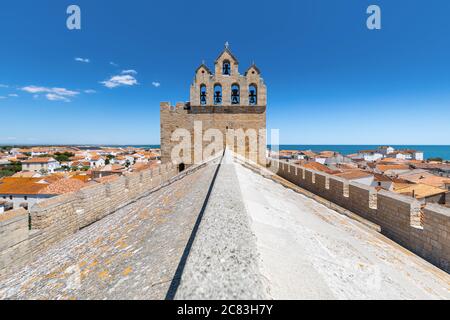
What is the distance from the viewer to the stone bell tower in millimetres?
14398

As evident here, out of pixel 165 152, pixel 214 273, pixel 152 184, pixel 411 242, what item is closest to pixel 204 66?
pixel 165 152

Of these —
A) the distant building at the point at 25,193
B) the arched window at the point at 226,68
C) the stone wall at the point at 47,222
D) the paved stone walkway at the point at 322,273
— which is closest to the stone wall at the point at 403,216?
the paved stone walkway at the point at 322,273

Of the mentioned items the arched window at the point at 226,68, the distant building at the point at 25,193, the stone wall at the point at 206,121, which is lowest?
the distant building at the point at 25,193

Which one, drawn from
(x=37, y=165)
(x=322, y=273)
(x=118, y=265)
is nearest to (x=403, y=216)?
(x=322, y=273)

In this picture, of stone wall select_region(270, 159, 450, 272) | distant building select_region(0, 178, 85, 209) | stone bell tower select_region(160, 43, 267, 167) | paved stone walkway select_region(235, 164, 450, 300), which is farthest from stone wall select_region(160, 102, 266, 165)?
distant building select_region(0, 178, 85, 209)

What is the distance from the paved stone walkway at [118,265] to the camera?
161cm

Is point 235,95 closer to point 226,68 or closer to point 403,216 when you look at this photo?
point 226,68

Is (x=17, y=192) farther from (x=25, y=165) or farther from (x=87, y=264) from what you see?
(x=25, y=165)

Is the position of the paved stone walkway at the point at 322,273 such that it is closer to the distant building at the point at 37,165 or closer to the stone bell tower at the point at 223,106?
the stone bell tower at the point at 223,106

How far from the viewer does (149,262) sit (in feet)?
6.09

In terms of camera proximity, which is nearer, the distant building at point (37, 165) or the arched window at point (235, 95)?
the arched window at point (235, 95)

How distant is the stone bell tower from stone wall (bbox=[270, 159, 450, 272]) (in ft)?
26.6

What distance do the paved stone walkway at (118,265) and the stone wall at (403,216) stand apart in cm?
445

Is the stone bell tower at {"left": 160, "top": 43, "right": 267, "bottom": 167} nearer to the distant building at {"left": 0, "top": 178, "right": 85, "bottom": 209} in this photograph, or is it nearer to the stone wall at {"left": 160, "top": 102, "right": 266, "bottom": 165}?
the stone wall at {"left": 160, "top": 102, "right": 266, "bottom": 165}
